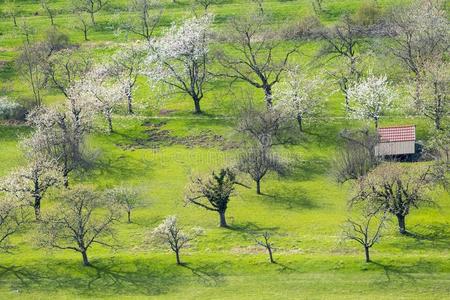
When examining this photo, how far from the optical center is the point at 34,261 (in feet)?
300

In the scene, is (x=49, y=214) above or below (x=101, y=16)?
below

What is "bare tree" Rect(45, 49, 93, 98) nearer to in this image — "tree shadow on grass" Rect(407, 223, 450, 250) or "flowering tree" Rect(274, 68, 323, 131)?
"flowering tree" Rect(274, 68, 323, 131)

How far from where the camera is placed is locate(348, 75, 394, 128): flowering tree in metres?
118

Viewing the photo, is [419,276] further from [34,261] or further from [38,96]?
[38,96]

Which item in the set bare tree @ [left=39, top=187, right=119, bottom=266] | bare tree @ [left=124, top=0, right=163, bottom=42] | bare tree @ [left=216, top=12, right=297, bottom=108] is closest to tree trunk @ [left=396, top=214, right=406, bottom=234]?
bare tree @ [left=39, top=187, right=119, bottom=266]

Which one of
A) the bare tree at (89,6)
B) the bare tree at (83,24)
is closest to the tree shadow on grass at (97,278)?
the bare tree at (83,24)

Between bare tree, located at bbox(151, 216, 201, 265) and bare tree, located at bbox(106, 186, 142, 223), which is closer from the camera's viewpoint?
bare tree, located at bbox(151, 216, 201, 265)

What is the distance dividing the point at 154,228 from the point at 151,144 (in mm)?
25626

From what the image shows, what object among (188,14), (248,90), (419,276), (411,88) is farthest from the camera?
(188,14)

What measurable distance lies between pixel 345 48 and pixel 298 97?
70.9 feet

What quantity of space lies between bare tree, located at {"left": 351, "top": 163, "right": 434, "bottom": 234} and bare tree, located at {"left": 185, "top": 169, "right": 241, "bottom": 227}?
1353cm

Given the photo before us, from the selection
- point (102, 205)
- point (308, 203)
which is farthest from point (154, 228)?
point (308, 203)

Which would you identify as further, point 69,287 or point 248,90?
point 248,90

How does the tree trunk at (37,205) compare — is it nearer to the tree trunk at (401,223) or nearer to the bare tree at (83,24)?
the tree trunk at (401,223)
